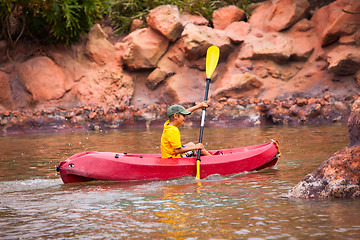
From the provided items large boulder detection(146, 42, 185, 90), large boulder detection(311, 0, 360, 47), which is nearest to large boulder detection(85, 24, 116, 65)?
large boulder detection(146, 42, 185, 90)

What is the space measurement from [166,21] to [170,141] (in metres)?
10.9

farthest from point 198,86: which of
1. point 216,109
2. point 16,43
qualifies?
point 16,43

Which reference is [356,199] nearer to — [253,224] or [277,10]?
[253,224]

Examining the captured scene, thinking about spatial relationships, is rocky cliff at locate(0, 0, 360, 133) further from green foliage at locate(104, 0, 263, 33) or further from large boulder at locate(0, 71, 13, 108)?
green foliage at locate(104, 0, 263, 33)

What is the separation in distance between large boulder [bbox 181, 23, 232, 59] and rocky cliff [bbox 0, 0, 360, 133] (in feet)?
0.12

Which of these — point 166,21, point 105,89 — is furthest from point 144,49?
point 105,89

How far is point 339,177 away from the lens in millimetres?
4273

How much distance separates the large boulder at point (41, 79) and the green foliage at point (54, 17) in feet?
3.47

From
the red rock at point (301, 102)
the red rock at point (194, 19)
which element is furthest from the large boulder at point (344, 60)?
the red rock at point (194, 19)

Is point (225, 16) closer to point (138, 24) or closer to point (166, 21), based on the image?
point (166, 21)

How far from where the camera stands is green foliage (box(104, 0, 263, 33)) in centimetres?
1788

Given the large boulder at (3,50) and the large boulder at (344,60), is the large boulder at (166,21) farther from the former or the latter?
the large boulder at (344,60)

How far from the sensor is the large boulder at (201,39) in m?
16.2

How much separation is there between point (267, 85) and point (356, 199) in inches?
475
